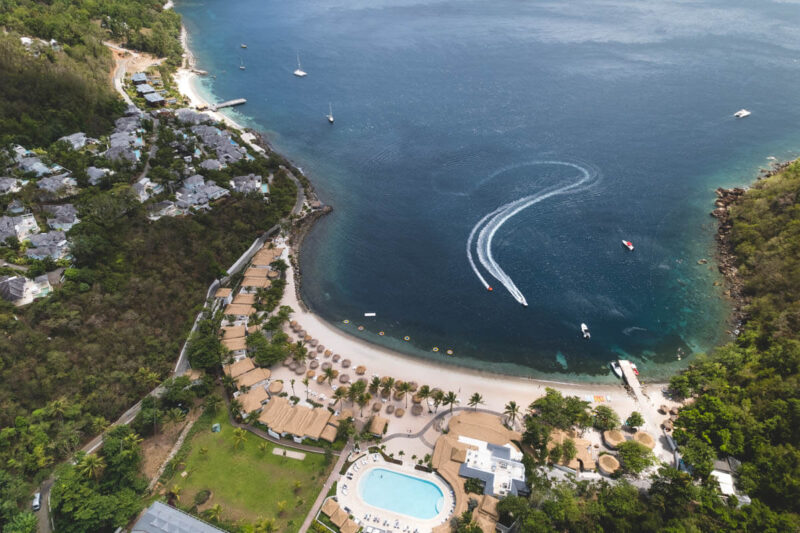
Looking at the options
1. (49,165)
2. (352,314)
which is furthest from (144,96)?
(352,314)

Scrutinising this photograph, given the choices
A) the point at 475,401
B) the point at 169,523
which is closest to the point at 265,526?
the point at 169,523

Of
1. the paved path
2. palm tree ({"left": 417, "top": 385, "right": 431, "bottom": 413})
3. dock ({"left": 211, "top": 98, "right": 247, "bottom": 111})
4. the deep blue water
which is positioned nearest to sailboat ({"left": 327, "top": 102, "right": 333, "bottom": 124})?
the deep blue water

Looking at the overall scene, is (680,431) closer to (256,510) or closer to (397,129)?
(256,510)

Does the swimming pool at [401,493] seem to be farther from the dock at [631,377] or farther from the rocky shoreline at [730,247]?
the rocky shoreline at [730,247]

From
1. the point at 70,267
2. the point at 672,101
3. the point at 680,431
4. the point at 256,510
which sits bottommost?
the point at 256,510

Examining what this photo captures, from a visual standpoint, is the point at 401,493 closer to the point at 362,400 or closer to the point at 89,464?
the point at 362,400

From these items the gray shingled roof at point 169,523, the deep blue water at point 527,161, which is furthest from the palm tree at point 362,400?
the gray shingled roof at point 169,523
